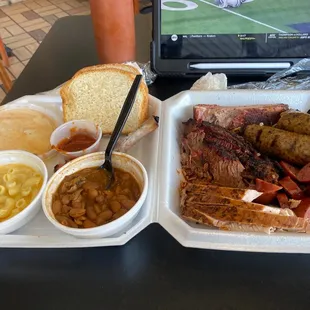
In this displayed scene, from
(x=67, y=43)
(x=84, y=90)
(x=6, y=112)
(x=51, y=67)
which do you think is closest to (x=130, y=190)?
(x=84, y=90)

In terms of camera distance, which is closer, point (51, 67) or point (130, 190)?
point (130, 190)

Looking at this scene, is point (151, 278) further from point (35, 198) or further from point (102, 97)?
point (102, 97)

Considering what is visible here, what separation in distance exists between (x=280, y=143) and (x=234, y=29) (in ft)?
1.49

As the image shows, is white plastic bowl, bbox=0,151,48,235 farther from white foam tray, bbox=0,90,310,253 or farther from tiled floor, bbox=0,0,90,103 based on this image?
tiled floor, bbox=0,0,90,103

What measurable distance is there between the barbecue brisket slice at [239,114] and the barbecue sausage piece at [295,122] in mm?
44

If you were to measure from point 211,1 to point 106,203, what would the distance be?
2.42ft

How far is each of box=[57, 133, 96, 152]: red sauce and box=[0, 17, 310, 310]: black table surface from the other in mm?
334

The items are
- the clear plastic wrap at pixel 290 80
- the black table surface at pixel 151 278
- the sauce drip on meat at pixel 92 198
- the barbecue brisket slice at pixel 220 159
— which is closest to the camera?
the black table surface at pixel 151 278

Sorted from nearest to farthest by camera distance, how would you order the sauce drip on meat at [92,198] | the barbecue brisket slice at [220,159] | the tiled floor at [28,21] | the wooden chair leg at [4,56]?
the sauce drip on meat at [92,198] → the barbecue brisket slice at [220,159] → the wooden chair leg at [4,56] → the tiled floor at [28,21]

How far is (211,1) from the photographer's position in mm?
1196

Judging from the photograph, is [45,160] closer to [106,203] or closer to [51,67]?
[106,203]

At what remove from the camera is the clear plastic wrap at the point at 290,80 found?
126 cm

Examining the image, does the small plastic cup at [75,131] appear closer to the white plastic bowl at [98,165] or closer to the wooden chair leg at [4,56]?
the white plastic bowl at [98,165]

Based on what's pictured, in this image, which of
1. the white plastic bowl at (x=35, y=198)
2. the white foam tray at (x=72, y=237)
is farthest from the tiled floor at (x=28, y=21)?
the white foam tray at (x=72, y=237)
